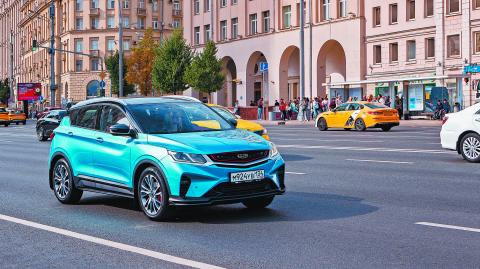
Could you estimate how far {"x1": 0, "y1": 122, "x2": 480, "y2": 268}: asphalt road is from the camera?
287 inches

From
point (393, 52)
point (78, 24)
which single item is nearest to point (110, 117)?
point (393, 52)

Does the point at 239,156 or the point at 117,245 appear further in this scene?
the point at 239,156

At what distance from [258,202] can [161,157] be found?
1.72 metres

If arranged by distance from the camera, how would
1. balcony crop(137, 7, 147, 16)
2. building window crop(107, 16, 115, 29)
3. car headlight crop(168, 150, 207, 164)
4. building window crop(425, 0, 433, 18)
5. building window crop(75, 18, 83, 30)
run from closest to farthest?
car headlight crop(168, 150, 207, 164), building window crop(425, 0, 433, 18), building window crop(107, 16, 115, 29), building window crop(75, 18, 83, 30), balcony crop(137, 7, 147, 16)

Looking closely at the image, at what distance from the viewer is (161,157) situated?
948 centimetres

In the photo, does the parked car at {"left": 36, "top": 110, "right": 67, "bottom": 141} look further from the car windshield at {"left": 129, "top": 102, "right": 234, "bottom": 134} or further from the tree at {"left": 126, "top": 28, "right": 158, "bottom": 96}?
the tree at {"left": 126, "top": 28, "right": 158, "bottom": 96}

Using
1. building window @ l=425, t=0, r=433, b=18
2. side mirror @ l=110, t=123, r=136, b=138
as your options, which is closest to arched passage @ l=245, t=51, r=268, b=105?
building window @ l=425, t=0, r=433, b=18

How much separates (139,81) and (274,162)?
75868mm

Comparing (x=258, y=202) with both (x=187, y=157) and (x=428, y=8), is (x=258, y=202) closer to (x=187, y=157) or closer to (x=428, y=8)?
(x=187, y=157)

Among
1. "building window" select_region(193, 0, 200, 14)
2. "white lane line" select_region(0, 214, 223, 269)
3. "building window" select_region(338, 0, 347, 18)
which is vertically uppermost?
"building window" select_region(193, 0, 200, 14)

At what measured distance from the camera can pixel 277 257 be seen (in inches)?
288

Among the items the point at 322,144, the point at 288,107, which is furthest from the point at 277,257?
the point at 288,107

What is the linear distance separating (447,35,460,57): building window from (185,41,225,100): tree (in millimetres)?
21976

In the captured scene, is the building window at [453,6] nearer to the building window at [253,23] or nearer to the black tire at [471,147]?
the building window at [253,23]
